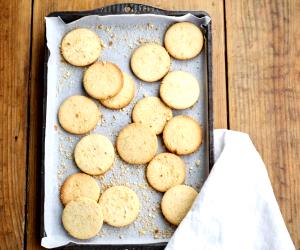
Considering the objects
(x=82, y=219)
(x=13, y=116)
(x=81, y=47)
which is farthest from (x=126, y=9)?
(x=82, y=219)

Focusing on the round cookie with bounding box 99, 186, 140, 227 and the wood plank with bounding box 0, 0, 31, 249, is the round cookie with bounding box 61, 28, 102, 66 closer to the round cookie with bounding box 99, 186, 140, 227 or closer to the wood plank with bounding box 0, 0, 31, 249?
the wood plank with bounding box 0, 0, 31, 249

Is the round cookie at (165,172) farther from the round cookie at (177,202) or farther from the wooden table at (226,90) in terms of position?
the wooden table at (226,90)

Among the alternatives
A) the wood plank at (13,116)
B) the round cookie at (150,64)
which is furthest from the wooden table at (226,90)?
the round cookie at (150,64)

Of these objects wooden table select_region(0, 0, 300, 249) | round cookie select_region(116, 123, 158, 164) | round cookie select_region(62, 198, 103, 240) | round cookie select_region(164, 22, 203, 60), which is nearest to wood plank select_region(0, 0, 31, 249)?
wooden table select_region(0, 0, 300, 249)

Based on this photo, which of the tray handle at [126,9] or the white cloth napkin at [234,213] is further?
the tray handle at [126,9]

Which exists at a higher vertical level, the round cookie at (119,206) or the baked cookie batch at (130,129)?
the baked cookie batch at (130,129)

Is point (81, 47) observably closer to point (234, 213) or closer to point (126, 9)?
point (126, 9)

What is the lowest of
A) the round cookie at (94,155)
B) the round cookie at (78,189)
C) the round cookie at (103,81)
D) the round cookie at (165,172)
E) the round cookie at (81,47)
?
the round cookie at (78,189)
